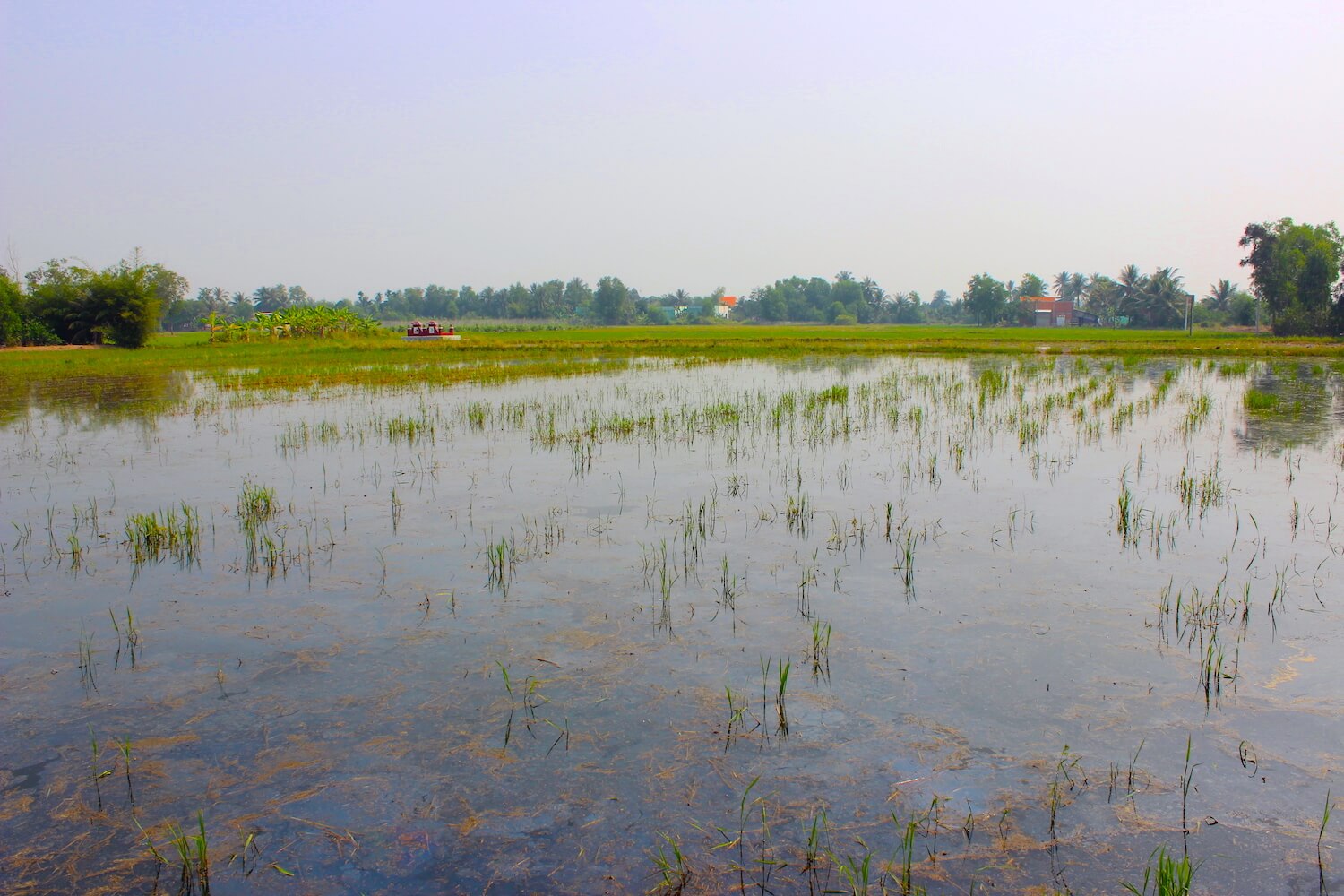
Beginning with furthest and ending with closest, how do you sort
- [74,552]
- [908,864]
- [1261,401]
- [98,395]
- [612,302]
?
[612,302], [98,395], [1261,401], [74,552], [908,864]

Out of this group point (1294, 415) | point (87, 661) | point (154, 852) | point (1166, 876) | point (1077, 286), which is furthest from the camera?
point (1077, 286)

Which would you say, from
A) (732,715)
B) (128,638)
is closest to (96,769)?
(128,638)

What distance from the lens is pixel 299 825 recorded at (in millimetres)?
2529

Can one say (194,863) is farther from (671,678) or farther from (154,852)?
(671,678)

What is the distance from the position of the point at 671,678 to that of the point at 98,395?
52.3 feet

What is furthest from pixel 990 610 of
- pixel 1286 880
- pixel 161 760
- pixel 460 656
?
pixel 161 760

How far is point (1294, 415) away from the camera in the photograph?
464 inches

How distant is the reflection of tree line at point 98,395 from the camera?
41.8 feet

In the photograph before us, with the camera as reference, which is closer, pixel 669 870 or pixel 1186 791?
pixel 669 870

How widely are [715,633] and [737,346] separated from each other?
30.7 metres

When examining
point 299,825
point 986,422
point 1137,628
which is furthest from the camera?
point 986,422

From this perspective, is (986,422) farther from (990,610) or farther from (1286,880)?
(1286,880)

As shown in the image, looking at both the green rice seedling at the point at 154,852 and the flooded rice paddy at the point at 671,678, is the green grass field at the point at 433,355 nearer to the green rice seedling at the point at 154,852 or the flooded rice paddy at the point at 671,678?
the flooded rice paddy at the point at 671,678

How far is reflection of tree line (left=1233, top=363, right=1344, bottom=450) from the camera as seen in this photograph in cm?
953
